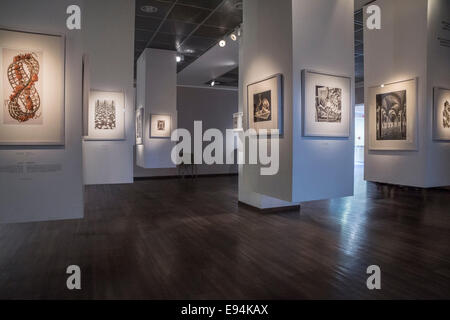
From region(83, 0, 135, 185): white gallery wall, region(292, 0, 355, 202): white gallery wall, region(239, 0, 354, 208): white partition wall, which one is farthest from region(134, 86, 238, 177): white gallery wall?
region(292, 0, 355, 202): white gallery wall

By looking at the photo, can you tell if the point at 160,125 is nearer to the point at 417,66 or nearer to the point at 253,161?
the point at 253,161

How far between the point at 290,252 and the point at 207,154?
48.4 ft

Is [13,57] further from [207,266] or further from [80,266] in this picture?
[207,266]

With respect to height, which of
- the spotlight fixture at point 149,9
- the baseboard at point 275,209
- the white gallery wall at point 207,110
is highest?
the spotlight fixture at point 149,9

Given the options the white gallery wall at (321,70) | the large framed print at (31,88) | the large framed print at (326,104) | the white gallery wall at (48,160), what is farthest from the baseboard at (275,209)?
the large framed print at (31,88)

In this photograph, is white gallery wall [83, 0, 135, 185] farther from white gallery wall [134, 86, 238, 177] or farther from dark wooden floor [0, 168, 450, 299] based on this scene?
white gallery wall [134, 86, 238, 177]

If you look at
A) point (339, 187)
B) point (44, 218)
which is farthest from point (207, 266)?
point (339, 187)

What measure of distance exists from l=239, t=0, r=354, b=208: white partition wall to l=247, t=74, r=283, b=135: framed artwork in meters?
0.10

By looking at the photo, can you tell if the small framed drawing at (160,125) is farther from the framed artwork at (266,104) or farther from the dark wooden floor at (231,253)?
the framed artwork at (266,104)

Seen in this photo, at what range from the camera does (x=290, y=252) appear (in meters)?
5.02

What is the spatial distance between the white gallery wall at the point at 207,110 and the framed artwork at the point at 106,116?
9.64 meters

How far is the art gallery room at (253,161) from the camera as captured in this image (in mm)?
3725

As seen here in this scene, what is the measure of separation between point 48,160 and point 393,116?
6.27 metres

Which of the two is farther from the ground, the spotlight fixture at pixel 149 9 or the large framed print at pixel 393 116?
the spotlight fixture at pixel 149 9
